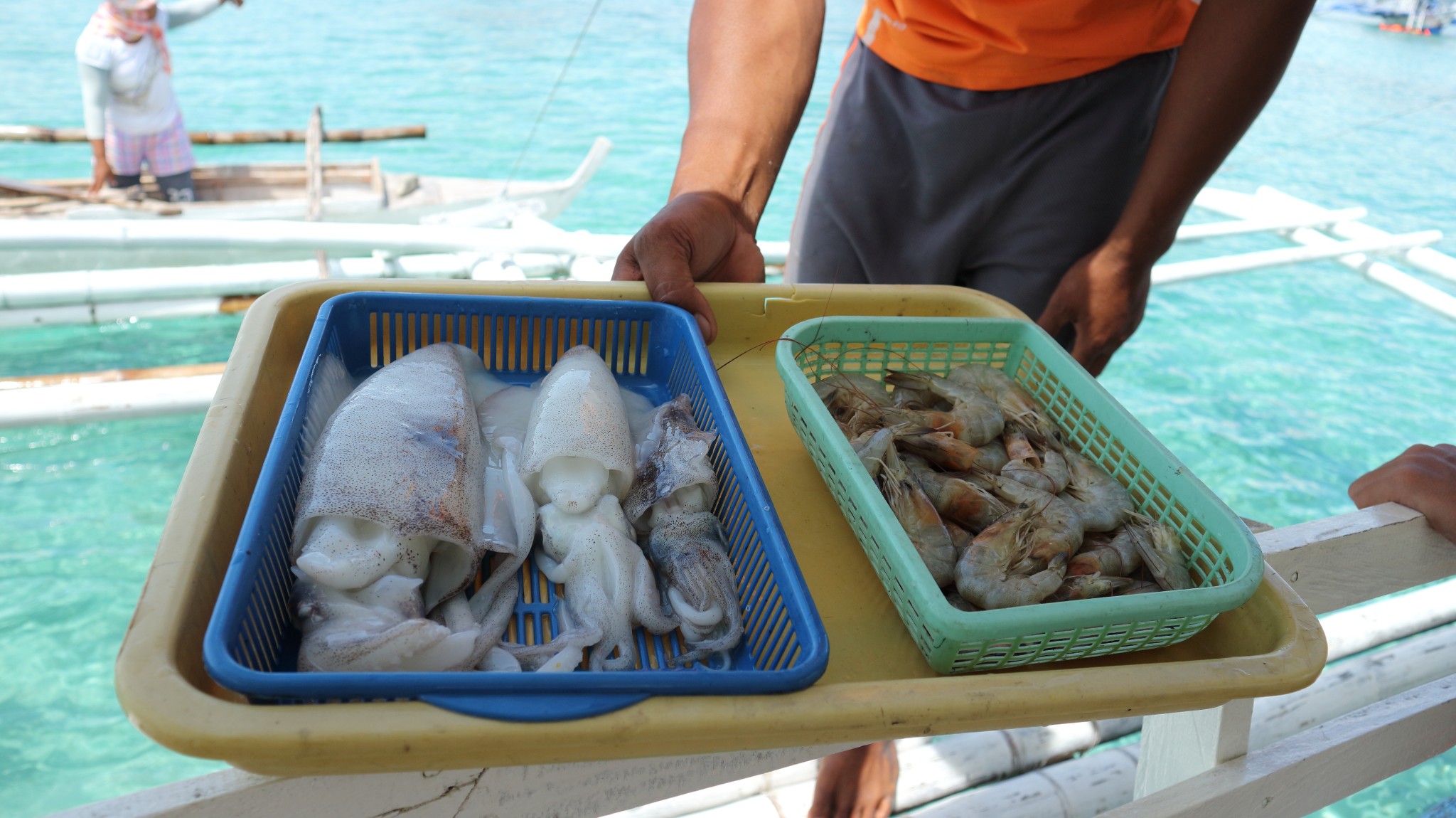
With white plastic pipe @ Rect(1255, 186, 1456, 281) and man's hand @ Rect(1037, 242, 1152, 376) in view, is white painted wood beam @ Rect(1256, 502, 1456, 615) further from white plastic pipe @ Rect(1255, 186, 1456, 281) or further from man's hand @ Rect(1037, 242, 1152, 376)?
white plastic pipe @ Rect(1255, 186, 1456, 281)

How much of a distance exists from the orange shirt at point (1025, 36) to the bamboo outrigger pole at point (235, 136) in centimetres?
708

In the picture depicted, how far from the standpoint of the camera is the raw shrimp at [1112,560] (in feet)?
3.95

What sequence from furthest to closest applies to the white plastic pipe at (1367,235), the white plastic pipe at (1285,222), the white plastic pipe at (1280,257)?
the white plastic pipe at (1285,222) < the white plastic pipe at (1367,235) < the white plastic pipe at (1280,257)

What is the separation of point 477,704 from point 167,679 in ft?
0.84

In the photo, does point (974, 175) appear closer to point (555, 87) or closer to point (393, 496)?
point (393, 496)

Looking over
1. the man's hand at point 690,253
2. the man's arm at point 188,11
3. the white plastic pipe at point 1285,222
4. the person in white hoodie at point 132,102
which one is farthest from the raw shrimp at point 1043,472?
the man's arm at point 188,11

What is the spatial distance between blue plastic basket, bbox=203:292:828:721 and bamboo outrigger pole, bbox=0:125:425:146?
7.22 m

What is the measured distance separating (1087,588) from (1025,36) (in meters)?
1.23

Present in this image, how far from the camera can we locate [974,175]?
2.03 m

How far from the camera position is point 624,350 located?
Result: 5.19ft

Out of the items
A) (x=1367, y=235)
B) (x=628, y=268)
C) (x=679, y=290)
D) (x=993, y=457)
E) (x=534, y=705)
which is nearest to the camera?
(x=534, y=705)

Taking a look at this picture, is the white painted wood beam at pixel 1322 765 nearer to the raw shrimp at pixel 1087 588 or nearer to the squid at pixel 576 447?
the raw shrimp at pixel 1087 588

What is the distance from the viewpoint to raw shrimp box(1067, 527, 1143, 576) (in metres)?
1.21

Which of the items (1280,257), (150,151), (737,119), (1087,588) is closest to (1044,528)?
(1087,588)
